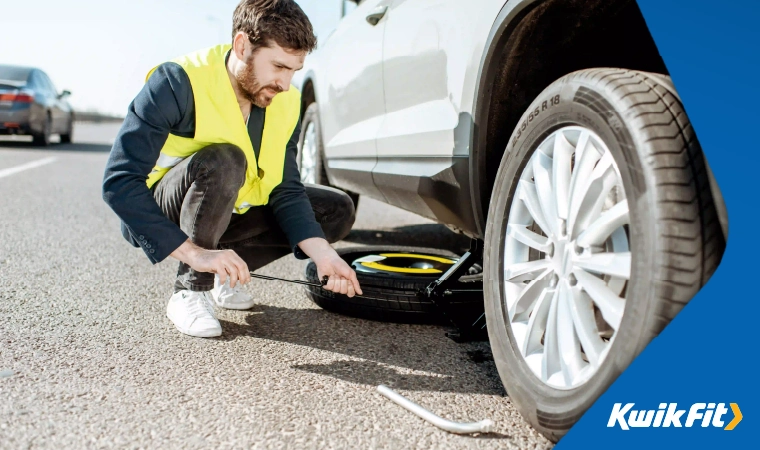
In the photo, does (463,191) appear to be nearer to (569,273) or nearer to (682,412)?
(569,273)

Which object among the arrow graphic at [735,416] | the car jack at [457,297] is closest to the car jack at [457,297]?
the car jack at [457,297]

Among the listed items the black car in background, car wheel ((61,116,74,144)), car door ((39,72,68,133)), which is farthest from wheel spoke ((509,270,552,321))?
car wheel ((61,116,74,144))

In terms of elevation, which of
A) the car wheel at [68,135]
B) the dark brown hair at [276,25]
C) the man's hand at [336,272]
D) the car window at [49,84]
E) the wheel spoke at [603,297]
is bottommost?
the car wheel at [68,135]

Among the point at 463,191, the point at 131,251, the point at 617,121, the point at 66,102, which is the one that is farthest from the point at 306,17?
the point at 66,102

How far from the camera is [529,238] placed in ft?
5.76

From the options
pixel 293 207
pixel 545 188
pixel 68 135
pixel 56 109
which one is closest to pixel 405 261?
pixel 293 207

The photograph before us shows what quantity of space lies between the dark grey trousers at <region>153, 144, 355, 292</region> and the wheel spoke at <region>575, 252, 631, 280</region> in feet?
4.27

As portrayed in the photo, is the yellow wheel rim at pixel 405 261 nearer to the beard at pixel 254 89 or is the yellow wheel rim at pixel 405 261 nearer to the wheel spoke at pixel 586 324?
the beard at pixel 254 89

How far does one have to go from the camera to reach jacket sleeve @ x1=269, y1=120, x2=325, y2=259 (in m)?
2.52

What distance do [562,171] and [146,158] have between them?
4.12 ft

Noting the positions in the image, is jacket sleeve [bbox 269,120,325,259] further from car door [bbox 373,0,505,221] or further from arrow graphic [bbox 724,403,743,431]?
arrow graphic [bbox 724,403,743,431]

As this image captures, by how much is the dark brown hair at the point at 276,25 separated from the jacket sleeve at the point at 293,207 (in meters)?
0.50

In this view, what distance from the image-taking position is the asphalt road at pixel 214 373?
161 cm

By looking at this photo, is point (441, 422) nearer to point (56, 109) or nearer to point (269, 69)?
point (269, 69)
